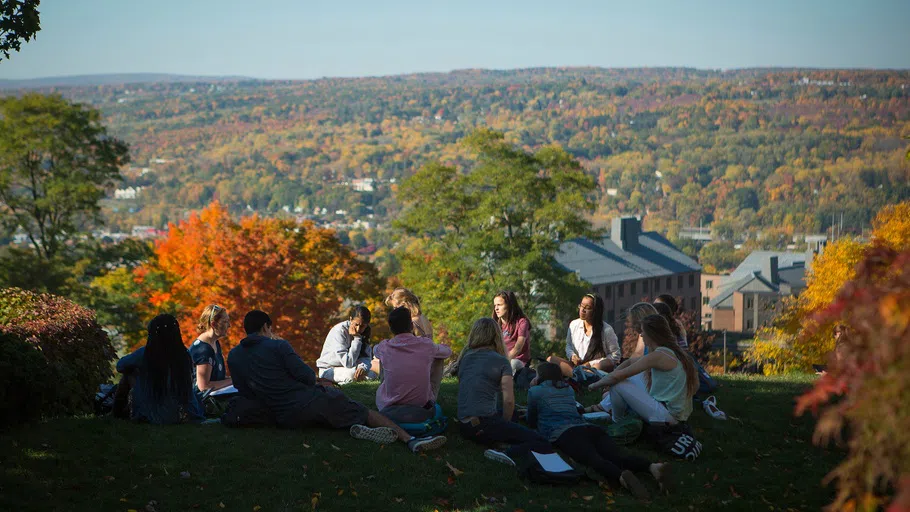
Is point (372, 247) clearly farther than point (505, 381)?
Yes

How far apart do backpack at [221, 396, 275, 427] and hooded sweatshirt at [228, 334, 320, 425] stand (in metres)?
0.07

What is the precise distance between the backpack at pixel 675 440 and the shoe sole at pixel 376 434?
9.35 ft

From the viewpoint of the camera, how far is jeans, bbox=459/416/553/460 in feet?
30.7

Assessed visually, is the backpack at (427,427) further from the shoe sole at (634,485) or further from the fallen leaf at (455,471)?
the shoe sole at (634,485)

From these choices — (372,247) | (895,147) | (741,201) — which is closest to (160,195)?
(372,247)

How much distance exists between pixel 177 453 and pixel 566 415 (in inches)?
156

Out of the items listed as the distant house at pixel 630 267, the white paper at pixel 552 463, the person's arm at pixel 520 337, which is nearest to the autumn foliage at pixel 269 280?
the person's arm at pixel 520 337

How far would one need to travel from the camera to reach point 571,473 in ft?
28.5

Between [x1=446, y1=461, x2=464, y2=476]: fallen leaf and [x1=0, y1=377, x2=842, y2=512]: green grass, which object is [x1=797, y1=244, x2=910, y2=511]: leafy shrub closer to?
[x1=0, y1=377, x2=842, y2=512]: green grass

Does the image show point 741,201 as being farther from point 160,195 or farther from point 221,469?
point 221,469

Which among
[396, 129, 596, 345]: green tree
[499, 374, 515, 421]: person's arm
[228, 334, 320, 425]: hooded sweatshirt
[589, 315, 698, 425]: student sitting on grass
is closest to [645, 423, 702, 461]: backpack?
[589, 315, 698, 425]: student sitting on grass

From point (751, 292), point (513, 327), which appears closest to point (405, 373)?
point (513, 327)

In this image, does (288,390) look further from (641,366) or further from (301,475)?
(641,366)

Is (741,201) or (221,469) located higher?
(221,469)
